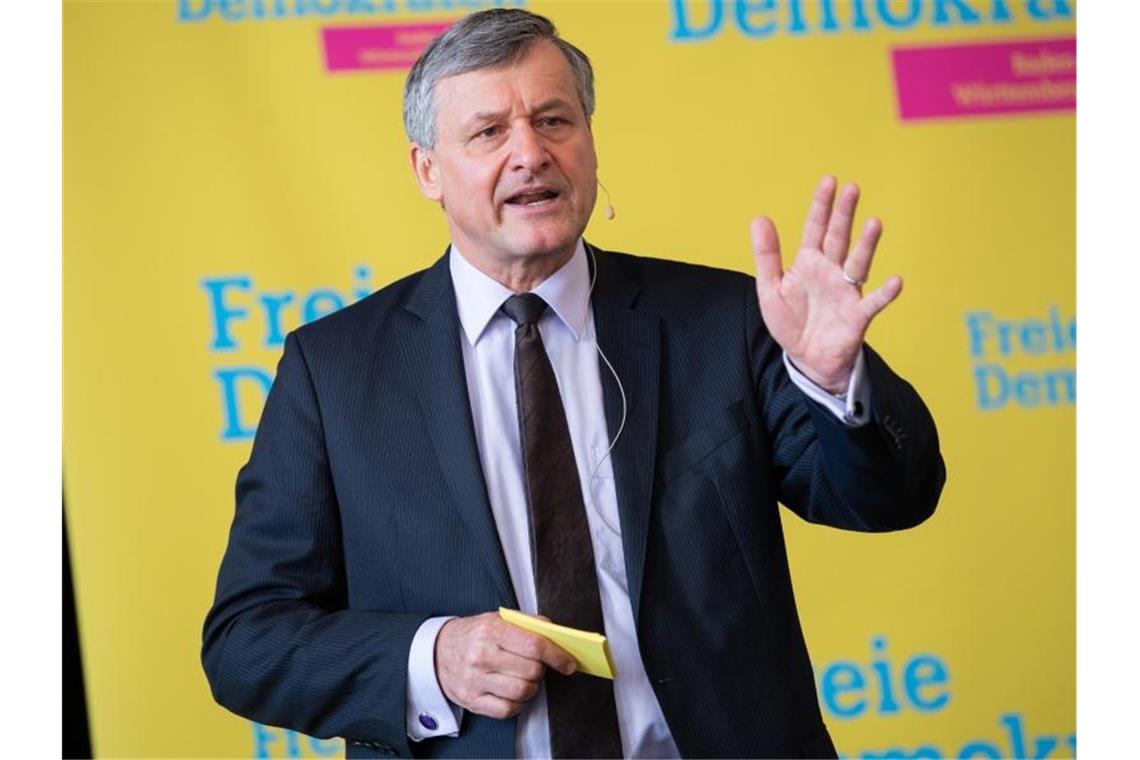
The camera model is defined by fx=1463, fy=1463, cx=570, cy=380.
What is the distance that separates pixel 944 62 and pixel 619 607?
222 centimetres

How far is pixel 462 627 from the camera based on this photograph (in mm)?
1974

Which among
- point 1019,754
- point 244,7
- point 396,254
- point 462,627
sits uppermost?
point 244,7

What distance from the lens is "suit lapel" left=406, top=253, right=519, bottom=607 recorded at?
6.80ft

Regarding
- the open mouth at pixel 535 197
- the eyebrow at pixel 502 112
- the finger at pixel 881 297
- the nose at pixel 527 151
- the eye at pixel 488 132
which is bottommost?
the finger at pixel 881 297

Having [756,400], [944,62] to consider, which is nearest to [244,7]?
[944,62]

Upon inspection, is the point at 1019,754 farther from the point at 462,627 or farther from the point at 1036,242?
the point at 462,627

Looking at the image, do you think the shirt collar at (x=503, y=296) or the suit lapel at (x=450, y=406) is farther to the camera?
the shirt collar at (x=503, y=296)

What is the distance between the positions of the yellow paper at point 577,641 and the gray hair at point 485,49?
82 centimetres

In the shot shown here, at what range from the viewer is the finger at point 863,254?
6.18ft

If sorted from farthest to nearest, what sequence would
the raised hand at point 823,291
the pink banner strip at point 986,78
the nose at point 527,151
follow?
the pink banner strip at point 986,78
the nose at point 527,151
the raised hand at point 823,291

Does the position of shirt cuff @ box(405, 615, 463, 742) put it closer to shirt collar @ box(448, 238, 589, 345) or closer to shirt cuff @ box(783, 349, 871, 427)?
shirt collar @ box(448, 238, 589, 345)

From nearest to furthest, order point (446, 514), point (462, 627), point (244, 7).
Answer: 1. point (462, 627)
2. point (446, 514)
3. point (244, 7)

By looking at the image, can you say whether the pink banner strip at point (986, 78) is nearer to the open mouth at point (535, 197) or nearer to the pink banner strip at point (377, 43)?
the pink banner strip at point (377, 43)

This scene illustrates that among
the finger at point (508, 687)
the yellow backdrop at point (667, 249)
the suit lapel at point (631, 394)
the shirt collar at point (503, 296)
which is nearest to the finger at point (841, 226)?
the suit lapel at point (631, 394)
